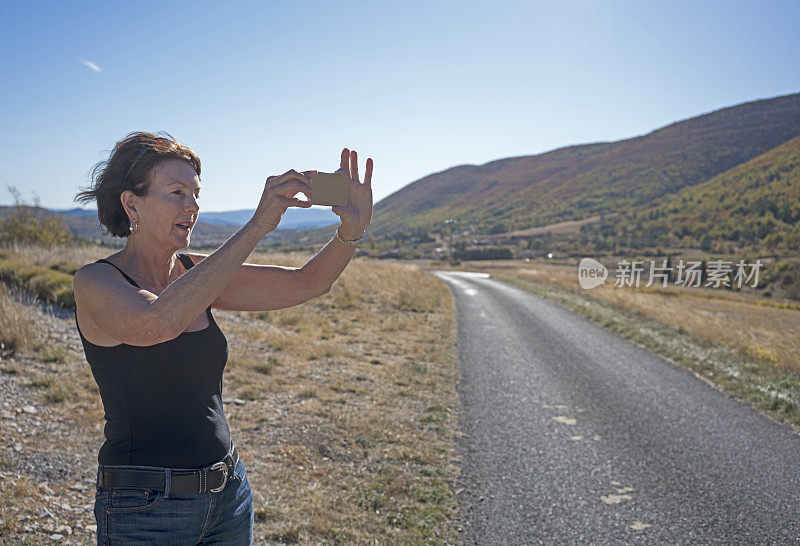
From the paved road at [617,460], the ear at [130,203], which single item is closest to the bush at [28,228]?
the paved road at [617,460]

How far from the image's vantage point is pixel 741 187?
54.5 meters

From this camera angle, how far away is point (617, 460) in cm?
567

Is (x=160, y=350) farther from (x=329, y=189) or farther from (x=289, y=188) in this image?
(x=329, y=189)

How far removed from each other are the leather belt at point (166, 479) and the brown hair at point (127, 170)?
80 cm

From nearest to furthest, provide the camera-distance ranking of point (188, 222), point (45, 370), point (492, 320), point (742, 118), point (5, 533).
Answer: point (188, 222), point (5, 533), point (45, 370), point (492, 320), point (742, 118)

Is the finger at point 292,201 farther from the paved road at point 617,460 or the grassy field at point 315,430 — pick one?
the paved road at point 617,460

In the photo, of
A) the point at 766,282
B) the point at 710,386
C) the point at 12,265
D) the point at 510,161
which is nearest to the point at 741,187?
the point at 766,282

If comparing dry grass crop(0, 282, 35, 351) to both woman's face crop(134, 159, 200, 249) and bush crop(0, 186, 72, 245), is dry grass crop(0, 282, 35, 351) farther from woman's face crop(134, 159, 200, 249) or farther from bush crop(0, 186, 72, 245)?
bush crop(0, 186, 72, 245)

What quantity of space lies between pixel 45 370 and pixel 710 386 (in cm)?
1046

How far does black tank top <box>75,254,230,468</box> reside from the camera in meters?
1.56

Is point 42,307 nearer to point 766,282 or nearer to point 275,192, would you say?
point 275,192

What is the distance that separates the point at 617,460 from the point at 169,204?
564 centimetres

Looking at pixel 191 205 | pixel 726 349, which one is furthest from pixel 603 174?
pixel 191 205

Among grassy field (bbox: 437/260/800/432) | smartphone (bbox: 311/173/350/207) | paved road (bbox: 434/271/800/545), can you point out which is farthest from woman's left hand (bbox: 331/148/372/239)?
grassy field (bbox: 437/260/800/432)
